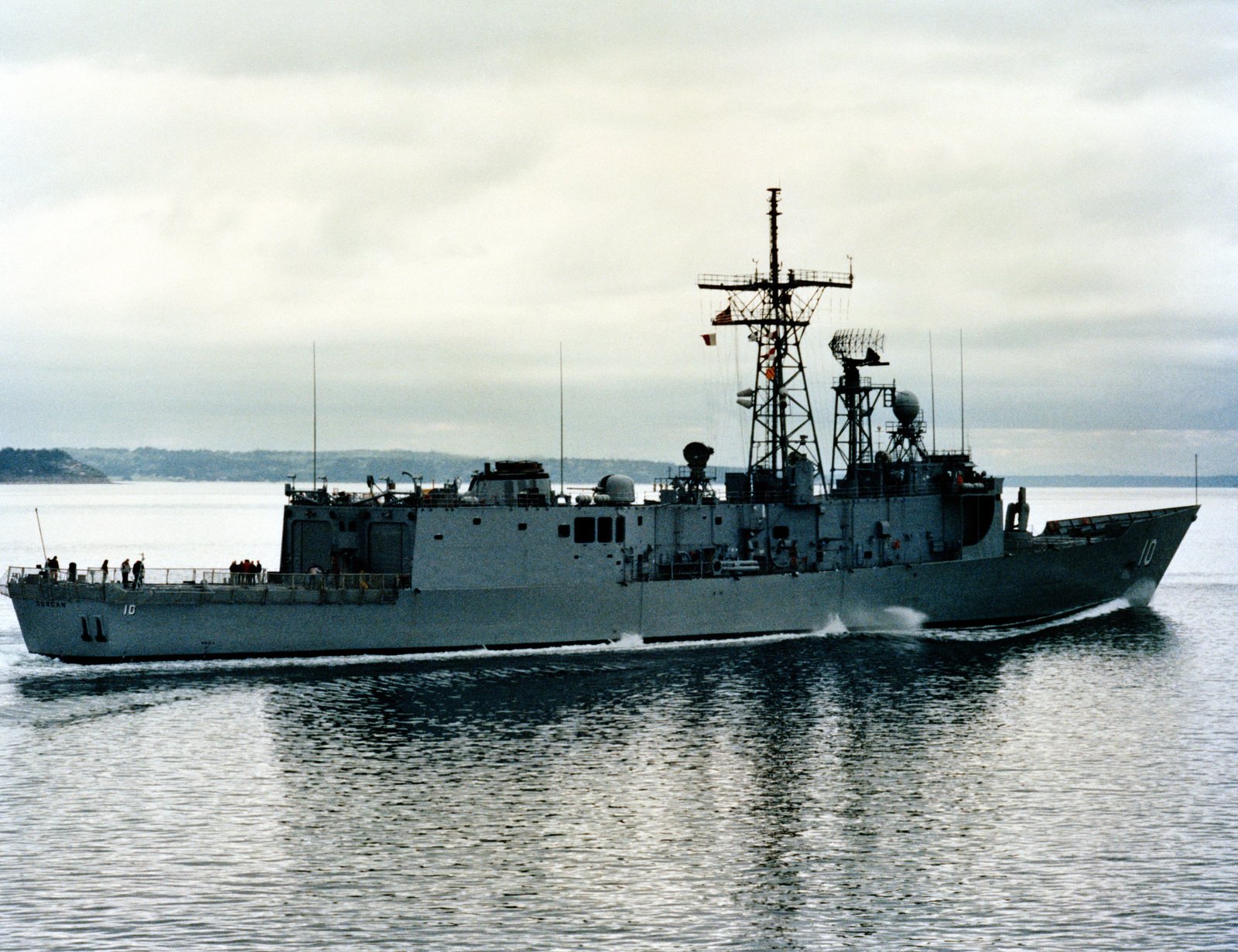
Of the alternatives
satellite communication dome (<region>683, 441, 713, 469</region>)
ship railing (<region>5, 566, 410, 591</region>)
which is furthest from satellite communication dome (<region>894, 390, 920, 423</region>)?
ship railing (<region>5, 566, 410, 591</region>)

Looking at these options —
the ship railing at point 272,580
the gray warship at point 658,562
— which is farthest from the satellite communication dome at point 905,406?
the ship railing at point 272,580

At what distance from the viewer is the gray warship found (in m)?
37.7

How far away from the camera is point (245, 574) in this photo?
38.7 metres

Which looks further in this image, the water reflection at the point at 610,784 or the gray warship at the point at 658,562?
the gray warship at the point at 658,562

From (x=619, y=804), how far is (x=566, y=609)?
52.4 feet

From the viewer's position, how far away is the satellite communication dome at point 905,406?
1906 inches

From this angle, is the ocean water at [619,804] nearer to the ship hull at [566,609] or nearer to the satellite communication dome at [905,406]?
the ship hull at [566,609]

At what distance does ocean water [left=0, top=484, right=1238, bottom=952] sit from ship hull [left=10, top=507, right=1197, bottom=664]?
2.84ft

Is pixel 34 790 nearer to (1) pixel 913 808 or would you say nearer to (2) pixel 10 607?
(1) pixel 913 808

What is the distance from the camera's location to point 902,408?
159 feet

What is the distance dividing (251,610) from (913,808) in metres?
20.3

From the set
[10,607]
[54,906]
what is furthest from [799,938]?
[10,607]

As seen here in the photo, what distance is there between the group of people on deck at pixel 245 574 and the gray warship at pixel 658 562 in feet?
0.30

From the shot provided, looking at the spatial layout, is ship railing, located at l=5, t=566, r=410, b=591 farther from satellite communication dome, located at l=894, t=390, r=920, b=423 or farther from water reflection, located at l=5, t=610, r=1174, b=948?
satellite communication dome, located at l=894, t=390, r=920, b=423
